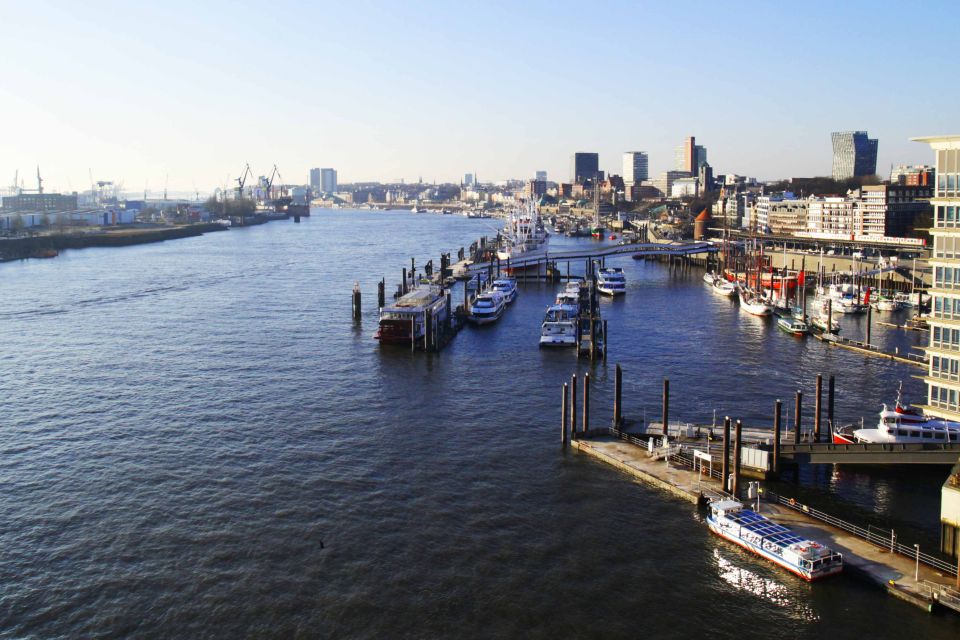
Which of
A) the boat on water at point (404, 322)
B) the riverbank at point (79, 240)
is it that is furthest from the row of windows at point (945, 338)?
the riverbank at point (79, 240)

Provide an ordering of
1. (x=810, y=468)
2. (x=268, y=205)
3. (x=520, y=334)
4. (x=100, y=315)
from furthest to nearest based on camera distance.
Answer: (x=268, y=205) < (x=100, y=315) < (x=520, y=334) < (x=810, y=468)

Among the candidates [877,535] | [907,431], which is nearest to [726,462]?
[877,535]

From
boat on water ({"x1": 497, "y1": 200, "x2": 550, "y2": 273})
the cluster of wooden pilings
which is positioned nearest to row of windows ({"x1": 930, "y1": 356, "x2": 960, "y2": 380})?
the cluster of wooden pilings

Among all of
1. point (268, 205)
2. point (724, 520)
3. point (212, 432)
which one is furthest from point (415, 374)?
point (268, 205)

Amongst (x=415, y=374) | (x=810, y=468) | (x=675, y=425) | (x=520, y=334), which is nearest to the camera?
(x=810, y=468)

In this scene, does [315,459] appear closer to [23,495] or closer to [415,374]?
[23,495]

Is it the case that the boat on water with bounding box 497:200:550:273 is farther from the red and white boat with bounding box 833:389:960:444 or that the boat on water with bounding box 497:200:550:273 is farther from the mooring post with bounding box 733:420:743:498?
the mooring post with bounding box 733:420:743:498
